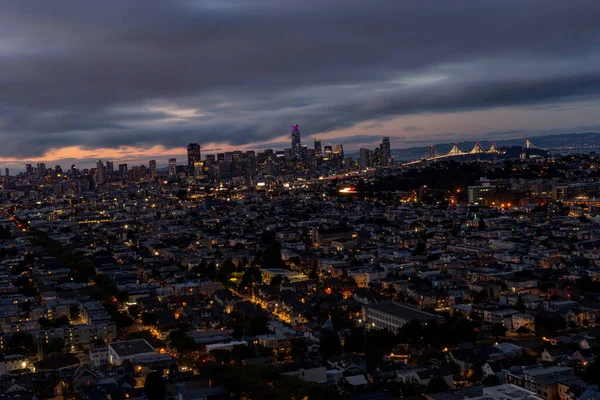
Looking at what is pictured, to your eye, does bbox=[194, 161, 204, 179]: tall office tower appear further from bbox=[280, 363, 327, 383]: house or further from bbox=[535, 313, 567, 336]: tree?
bbox=[280, 363, 327, 383]: house

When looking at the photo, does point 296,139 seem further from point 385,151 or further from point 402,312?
point 402,312

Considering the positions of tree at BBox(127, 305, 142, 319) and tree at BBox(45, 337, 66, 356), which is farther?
tree at BBox(127, 305, 142, 319)

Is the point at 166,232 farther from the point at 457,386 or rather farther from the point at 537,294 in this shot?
the point at 457,386

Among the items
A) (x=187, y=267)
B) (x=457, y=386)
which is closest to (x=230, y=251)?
(x=187, y=267)

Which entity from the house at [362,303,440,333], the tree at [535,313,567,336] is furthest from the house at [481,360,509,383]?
the tree at [535,313,567,336]

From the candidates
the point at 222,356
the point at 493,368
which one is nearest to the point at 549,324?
the point at 493,368

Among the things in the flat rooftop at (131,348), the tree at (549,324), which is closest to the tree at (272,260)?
the flat rooftop at (131,348)

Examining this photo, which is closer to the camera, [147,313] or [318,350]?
[318,350]

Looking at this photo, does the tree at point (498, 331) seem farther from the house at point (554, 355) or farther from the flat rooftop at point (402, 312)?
the house at point (554, 355)
